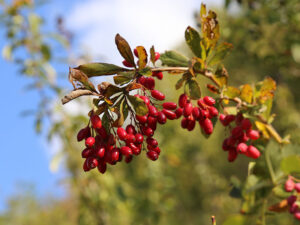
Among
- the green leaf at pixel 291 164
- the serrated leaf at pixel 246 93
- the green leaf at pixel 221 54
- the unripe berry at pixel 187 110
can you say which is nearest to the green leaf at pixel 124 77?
the unripe berry at pixel 187 110

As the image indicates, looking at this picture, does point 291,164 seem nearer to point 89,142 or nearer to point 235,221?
point 235,221

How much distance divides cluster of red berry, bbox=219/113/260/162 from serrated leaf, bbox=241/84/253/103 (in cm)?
7

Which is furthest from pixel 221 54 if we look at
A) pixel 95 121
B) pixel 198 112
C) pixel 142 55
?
pixel 95 121

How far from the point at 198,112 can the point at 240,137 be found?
0.23 metres

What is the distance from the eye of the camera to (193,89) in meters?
1.29

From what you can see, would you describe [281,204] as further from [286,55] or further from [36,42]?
[36,42]

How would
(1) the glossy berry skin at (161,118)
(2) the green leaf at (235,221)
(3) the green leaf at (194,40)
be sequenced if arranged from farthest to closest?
(3) the green leaf at (194,40)
(1) the glossy berry skin at (161,118)
(2) the green leaf at (235,221)

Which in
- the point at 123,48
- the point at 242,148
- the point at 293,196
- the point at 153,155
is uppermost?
the point at 123,48

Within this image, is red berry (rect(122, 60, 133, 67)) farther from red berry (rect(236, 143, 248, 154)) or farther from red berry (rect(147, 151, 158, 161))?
red berry (rect(236, 143, 248, 154))

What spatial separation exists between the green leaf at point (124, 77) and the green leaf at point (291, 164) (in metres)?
0.61

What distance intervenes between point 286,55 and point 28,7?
108 inches

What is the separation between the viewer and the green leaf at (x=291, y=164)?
1.14m

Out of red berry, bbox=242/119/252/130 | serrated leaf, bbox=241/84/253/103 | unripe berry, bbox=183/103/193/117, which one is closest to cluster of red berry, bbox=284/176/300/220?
red berry, bbox=242/119/252/130

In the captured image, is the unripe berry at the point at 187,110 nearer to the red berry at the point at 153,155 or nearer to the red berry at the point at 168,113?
the red berry at the point at 168,113
